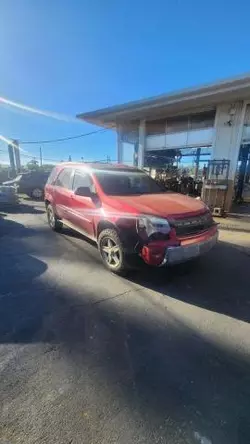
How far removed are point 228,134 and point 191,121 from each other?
1911 millimetres

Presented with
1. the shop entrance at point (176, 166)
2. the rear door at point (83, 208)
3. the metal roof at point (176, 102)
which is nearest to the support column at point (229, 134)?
the metal roof at point (176, 102)

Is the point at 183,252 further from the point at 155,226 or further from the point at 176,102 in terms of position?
the point at 176,102

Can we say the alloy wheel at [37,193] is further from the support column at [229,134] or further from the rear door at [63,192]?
the support column at [229,134]

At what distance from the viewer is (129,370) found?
2.07 m

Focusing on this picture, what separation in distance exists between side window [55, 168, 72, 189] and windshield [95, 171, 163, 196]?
1.14 meters

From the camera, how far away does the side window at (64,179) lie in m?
5.56

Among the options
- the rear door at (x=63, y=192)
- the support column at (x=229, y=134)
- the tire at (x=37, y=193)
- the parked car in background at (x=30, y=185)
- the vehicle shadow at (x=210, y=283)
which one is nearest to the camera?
the vehicle shadow at (x=210, y=283)

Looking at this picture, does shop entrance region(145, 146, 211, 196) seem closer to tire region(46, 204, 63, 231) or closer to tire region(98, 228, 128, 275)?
tire region(46, 204, 63, 231)

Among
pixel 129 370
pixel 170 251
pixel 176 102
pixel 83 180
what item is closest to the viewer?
pixel 129 370

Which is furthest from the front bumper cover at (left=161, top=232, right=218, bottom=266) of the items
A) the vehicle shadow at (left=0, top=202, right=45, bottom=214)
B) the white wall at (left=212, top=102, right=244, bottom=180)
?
the vehicle shadow at (left=0, top=202, right=45, bottom=214)

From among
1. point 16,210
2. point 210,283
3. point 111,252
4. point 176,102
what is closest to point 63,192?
point 111,252

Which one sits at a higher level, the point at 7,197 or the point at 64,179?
the point at 64,179

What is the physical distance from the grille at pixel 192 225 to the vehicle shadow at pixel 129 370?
35.8 inches

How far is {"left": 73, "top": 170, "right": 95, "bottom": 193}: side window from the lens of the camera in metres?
4.58
